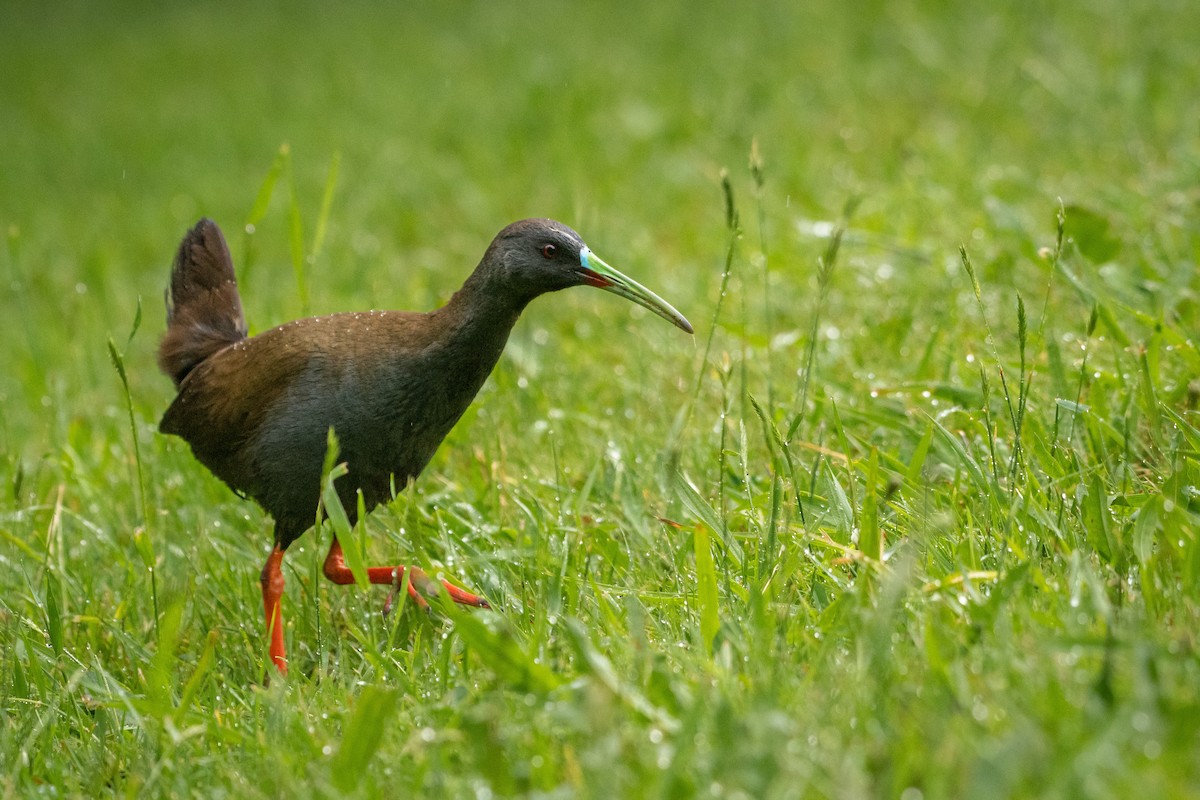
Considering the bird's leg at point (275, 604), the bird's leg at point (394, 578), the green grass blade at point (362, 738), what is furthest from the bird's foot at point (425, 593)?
the green grass blade at point (362, 738)

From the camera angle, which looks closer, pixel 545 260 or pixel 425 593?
pixel 425 593

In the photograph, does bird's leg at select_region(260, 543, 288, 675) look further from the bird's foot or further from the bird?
the bird's foot

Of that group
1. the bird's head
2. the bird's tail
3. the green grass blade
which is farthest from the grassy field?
the bird's head

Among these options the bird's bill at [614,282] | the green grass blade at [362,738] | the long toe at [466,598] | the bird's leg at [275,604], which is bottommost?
the bird's leg at [275,604]

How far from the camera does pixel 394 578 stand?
333 centimetres

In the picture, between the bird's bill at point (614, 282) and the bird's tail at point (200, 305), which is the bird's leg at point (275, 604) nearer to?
the bird's tail at point (200, 305)

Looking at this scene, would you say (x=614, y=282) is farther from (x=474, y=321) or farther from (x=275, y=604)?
(x=275, y=604)

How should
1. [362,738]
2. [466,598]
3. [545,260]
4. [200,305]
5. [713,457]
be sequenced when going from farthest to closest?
[200,305] → [713,457] → [545,260] → [466,598] → [362,738]

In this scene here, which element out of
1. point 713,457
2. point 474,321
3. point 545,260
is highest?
point 545,260

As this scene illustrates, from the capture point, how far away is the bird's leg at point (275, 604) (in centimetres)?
327

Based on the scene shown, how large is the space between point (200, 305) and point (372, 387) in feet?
3.82

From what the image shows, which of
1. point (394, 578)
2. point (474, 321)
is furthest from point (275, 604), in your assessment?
point (474, 321)

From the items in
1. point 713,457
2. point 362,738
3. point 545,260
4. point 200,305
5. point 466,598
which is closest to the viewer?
point 362,738

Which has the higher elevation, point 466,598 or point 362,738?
point 362,738
